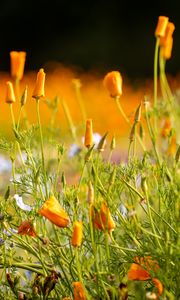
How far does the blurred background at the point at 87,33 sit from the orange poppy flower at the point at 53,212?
24.3ft

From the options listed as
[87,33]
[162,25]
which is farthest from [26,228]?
[87,33]

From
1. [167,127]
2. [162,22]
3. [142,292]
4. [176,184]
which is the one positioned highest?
[162,22]

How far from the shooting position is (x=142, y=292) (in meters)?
1.75

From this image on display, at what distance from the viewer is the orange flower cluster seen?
1.81 meters

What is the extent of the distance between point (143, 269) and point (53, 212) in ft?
0.83

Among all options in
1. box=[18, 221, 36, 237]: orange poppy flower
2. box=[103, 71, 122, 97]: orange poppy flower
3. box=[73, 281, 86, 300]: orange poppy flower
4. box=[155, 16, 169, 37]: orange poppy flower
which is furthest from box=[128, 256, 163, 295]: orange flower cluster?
box=[155, 16, 169, 37]: orange poppy flower

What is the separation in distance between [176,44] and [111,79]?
7467mm

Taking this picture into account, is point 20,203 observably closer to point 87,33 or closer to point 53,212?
point 53,212

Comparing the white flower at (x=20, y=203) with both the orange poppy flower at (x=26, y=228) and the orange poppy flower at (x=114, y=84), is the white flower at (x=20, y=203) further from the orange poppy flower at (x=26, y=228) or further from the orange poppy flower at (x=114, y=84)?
the orange poppy flower at (x=114, y=84)

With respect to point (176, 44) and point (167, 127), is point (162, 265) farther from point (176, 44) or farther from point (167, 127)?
point (176, 44)

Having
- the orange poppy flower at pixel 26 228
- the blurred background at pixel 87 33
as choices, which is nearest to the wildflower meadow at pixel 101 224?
the orange poppy flower at pixel 26 228

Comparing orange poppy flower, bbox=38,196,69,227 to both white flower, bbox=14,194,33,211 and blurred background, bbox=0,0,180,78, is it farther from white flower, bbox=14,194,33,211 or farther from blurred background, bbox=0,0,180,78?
blurred background, bbox=0,0,180,78

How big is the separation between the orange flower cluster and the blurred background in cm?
733

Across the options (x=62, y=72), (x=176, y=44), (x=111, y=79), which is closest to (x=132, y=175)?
(x=111, y=79)
